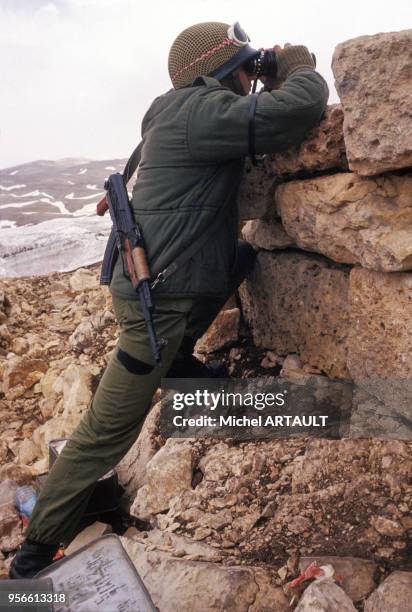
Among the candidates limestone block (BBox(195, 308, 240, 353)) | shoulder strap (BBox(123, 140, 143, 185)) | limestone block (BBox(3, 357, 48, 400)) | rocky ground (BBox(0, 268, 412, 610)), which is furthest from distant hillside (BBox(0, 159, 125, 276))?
shoulder strap (BBox(123, 140, 143, 185))

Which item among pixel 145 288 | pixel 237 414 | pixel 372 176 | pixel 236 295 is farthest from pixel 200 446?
pixel 372 176

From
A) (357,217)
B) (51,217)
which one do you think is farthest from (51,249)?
(357,217)

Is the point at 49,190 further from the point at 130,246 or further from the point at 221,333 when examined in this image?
the point at 130,246

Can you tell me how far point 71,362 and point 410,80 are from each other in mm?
3187

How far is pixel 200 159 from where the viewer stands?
2.32 meters

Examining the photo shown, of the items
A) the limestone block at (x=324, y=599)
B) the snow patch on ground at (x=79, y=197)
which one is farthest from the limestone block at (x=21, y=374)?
the snow patch on ground at (x=79, y=197)

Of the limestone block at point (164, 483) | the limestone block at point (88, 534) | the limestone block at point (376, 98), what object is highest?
the limestone block at point (376, 98)

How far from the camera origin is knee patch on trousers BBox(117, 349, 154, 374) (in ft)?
7.77

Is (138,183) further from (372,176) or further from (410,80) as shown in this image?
(410,80)

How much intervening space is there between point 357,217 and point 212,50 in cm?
103

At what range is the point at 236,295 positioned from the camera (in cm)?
357

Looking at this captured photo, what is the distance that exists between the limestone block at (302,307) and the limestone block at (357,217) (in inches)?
7.3

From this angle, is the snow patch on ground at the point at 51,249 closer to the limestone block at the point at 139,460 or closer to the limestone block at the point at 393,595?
the limestone block at the point at 139,460

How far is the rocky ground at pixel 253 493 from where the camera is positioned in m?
1.92
